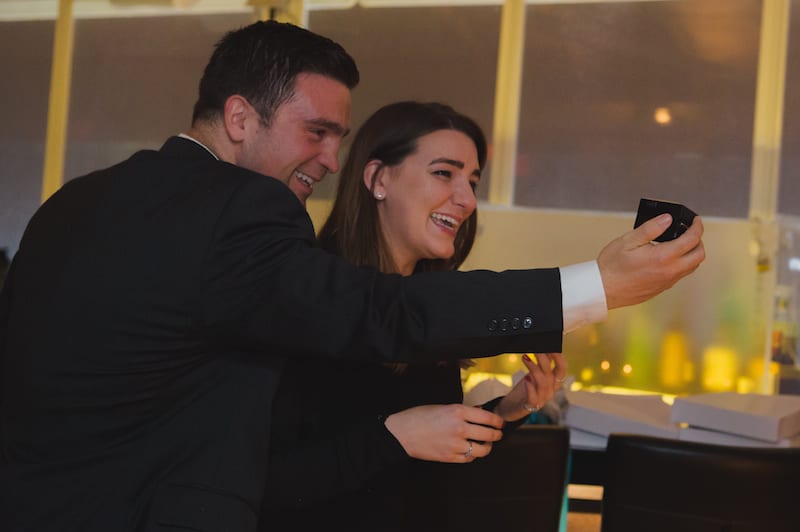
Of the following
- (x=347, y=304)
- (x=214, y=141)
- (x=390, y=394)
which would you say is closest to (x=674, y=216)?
(x=347, y=304)

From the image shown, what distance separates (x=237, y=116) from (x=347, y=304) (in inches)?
14.6

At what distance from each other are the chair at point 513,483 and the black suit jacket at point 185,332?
27.3 inches

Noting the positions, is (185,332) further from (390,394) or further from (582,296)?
(390,394)

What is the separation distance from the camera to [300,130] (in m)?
1.21

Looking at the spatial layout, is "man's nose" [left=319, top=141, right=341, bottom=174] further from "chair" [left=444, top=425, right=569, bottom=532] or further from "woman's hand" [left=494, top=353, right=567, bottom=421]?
"chair" [left=444, top=425, right=569, bottom=532]

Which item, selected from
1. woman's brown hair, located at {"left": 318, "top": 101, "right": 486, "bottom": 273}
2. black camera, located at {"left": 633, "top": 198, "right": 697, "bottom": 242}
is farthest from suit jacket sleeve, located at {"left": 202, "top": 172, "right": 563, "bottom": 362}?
woman's brown hair, located at {"left": 318, "top": 101, "right": 486, "bottom": 273}

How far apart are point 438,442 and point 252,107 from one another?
53cm

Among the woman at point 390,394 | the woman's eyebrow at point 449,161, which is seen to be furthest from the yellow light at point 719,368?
the woman's eyebrow at point 449,161

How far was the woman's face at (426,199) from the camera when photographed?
1646 mm

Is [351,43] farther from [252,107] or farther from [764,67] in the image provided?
[252,107]

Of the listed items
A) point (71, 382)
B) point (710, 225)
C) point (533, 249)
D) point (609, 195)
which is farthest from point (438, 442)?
point (609, 195)

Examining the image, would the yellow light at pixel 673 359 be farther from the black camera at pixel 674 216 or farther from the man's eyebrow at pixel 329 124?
the black camera at pixel 674 216

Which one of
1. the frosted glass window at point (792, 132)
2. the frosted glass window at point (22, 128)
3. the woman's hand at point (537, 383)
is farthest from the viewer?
the frosted glass window at point (22, 128)

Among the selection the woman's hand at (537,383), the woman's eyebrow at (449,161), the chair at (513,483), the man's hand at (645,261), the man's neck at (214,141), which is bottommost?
the chair at (513,483)
